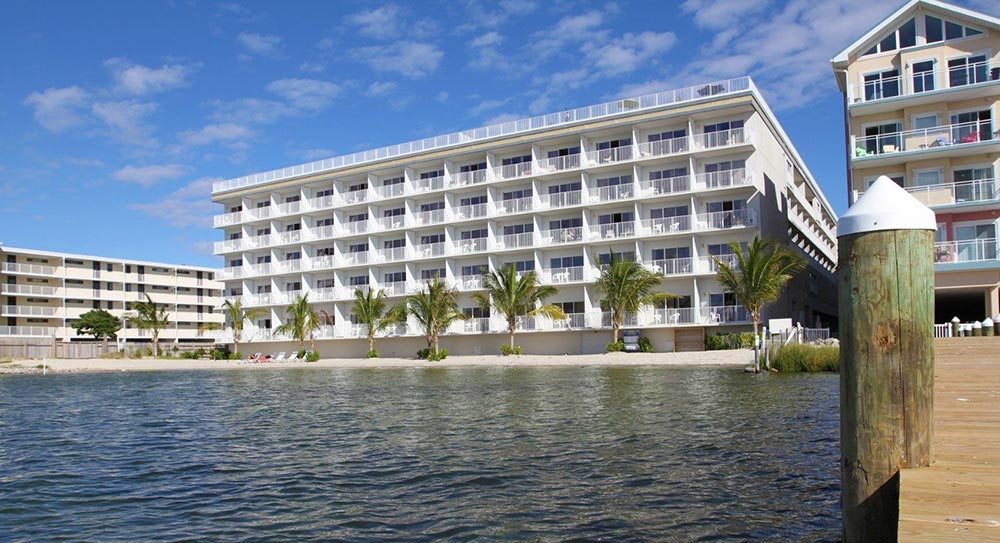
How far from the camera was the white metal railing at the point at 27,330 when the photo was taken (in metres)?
71.2

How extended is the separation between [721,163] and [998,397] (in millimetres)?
39950

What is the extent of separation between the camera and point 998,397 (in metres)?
8.04

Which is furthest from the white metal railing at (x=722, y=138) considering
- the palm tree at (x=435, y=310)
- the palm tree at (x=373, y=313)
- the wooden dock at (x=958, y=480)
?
the wooden dock at (x=958, y=480)

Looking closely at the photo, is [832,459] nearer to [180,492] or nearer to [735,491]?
[735,491]

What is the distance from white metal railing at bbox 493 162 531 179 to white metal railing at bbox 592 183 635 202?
5784 millimetres

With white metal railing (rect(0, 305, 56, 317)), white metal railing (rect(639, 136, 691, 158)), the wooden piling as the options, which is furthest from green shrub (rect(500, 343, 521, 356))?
white metal railing (rect(0, 305, 56, 317))

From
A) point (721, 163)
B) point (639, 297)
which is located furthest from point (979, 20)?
point (639, 297)

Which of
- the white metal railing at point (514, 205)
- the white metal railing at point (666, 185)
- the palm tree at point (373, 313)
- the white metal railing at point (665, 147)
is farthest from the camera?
the palm tree at point (373, 313)

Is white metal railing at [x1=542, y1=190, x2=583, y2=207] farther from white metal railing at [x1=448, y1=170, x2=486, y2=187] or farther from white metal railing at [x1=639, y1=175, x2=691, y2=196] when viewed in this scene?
white metal railing at [x1=448, y1=170, x2=486, y2=187]

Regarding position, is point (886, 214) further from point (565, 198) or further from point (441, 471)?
point (565, 198)

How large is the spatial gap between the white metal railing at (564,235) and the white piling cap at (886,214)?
45.2 metres

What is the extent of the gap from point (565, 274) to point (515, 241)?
5.01 metres

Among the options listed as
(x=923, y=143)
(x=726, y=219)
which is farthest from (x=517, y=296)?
(x=923, y=143)

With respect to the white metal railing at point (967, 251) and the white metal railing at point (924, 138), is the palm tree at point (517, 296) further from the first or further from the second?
the white metal railing at point (967, 251)
